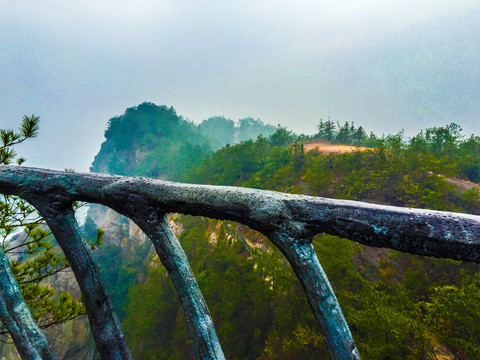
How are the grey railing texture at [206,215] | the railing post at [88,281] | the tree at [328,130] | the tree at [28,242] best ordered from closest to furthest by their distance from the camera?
the grey railing texture at [206,215]
the railing post at [88,281]
the tree at [28,242]
the tree at [328,130]

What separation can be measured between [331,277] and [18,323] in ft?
33.1

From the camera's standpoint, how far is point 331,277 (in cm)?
936

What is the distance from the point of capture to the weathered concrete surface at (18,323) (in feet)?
5.02

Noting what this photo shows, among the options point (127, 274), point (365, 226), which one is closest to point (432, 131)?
point (365, 226)

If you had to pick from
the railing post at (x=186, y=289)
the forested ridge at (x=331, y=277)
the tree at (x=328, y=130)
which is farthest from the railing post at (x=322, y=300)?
the tree at (x=328, y=130)

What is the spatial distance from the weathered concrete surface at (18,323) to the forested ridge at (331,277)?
8367 millimetres

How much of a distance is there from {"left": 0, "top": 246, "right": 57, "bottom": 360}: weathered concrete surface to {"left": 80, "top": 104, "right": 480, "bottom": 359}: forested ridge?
837cm

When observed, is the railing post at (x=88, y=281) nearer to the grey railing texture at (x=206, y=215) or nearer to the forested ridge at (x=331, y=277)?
the grey railing texture at (x=206, y=215)

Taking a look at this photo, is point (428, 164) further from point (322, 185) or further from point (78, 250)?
point (78, 250)

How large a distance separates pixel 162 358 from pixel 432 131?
105 ft

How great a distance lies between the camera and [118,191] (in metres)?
1.38

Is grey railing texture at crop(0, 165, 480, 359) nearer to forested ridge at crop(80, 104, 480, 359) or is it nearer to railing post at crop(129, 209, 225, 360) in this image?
railing post at crop(129, 209, 225, 360)

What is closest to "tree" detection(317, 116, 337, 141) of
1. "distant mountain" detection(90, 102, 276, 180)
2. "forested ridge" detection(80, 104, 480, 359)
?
"forested ridge" detection(80, 104, 480, 359)

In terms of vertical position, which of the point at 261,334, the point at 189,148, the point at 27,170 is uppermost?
the point at 189,148
